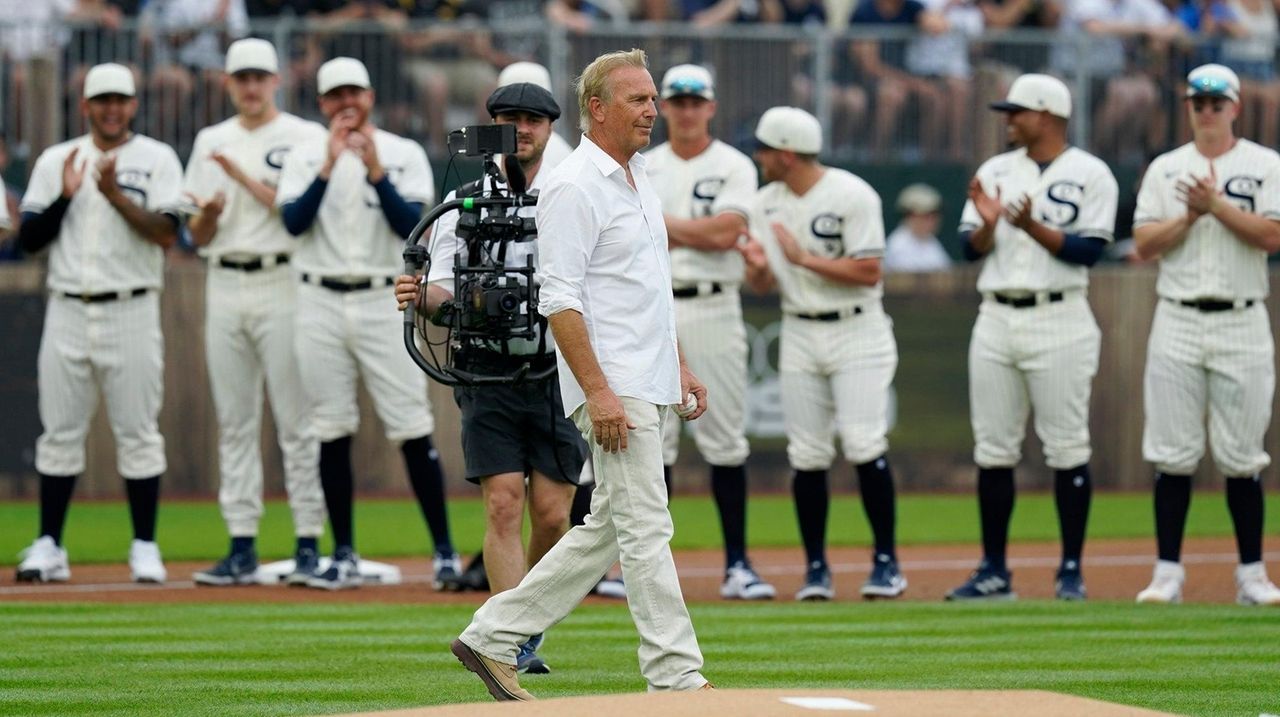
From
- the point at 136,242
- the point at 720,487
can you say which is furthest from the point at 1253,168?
the point at 136,242

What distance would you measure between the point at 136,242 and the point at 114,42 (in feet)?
17.7

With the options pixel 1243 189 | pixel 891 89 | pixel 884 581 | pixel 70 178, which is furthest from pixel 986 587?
pixel 891 89

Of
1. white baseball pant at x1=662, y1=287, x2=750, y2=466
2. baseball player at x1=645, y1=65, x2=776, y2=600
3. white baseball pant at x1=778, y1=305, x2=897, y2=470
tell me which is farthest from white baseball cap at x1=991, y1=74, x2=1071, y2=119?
white baseball pant at x1=662, y1=287, x2=750, y2=466

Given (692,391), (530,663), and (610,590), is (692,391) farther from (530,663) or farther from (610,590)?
(610,590)

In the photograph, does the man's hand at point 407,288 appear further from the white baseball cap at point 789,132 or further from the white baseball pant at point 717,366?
the white baseball cap at point 789,132

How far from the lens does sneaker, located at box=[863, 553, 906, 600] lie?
10477 millimetres

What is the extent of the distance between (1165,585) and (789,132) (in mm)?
3059

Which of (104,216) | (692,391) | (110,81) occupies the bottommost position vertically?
(692,391)

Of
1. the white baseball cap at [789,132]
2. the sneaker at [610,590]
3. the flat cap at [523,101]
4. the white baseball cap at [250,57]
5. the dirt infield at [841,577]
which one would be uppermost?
the white baseball cap at [250,57]

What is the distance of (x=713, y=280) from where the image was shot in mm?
10867

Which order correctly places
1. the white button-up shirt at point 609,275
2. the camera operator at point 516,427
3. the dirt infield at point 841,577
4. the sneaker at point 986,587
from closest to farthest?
the white button-up shirt at point 609,275, the camera operator at point 516,427, the sneaker at point 986,587, the dirt infield at point 841,577

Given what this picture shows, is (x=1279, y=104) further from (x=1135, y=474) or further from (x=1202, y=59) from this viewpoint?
(x=1135, y=474)

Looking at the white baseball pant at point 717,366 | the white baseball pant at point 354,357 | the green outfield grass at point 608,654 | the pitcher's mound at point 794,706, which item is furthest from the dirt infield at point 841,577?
the pitcher's mound at point 794,706

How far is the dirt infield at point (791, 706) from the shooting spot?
558cm
